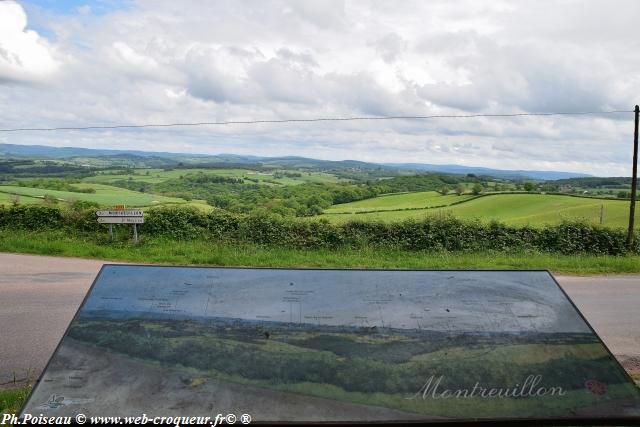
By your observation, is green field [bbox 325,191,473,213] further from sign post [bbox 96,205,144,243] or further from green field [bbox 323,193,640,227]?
sign post [bbox 96,205,144,243]

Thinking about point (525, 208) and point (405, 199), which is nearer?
point (525, 208)

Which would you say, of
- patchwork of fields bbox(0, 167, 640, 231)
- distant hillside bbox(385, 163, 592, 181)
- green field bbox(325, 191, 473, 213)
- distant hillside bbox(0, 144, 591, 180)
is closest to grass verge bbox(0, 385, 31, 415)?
patchwork of fields bbox(0, 167, 640, 231)

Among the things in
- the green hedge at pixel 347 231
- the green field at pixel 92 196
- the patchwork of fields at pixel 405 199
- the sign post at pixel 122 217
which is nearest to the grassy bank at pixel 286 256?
the green hedge at pixel 347 231

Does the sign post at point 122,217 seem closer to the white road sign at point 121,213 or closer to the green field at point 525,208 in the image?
the white road sign at point 121,213

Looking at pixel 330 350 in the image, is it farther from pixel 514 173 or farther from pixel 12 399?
pixel 514 173

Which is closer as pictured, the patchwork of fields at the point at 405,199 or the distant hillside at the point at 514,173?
the patchwork of fields at the point at 405,199

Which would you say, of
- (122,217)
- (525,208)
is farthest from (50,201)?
(525,208)
